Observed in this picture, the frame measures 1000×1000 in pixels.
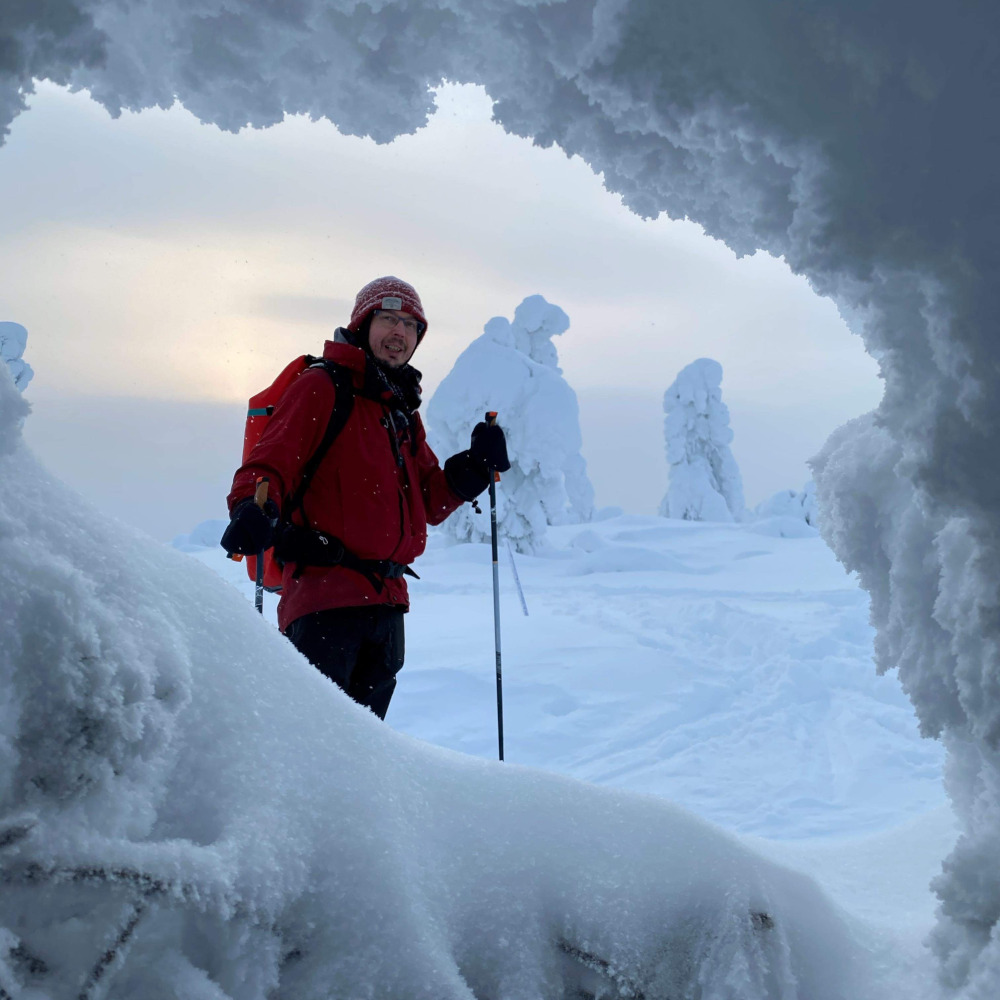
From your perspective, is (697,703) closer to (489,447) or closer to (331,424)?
(489,447)

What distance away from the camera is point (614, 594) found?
13594 millimetres

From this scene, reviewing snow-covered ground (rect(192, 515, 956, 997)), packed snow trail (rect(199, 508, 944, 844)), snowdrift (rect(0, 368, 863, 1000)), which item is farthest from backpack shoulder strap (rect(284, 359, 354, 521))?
packed snow trail (rect(199, 508, 944, 844))

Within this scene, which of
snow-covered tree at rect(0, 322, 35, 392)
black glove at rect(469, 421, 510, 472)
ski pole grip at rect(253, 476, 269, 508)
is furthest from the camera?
snow-covered tree at rect(0, 322, 35, 392)

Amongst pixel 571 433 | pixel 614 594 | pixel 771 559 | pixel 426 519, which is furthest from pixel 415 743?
pixel 571 433

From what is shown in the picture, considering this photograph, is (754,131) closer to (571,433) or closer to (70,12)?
(70,12)

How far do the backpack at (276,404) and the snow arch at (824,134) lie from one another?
52.2 inches

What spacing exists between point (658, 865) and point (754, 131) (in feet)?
5.24

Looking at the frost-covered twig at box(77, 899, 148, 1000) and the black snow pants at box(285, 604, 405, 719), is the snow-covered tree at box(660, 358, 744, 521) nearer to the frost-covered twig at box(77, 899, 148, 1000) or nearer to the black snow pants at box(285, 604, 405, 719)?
the black snow pants at box(285, 604, 405, 719)

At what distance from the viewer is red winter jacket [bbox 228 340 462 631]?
10.3 ft

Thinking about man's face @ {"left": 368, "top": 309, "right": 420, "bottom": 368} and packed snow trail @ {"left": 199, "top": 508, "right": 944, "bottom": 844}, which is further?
packed snow trail @ {"left": 199, "top": 508, "right": 944, "bottom": 844}

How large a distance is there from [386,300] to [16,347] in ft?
71.4

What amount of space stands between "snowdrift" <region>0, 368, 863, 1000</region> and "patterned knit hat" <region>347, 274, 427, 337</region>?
212 centimetres

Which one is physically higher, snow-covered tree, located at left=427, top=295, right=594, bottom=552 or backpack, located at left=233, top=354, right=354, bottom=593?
snow-covered tree, located at left=427, top=295, right=594, bottom=552

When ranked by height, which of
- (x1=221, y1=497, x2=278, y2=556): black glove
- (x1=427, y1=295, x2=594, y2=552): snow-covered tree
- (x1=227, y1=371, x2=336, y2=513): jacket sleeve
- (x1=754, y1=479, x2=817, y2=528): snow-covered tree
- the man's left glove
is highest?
(x1=754, y1=479, x2=817, y2=528): snow-covered tree
